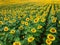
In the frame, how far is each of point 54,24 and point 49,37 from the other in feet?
2.96

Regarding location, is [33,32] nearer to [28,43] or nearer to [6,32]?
[28,43]

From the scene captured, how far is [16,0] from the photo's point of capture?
1394 cm

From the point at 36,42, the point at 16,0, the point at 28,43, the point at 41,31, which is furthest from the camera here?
the point at 16,0

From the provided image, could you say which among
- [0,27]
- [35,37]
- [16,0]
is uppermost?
[35,37]

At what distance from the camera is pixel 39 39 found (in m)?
3.49

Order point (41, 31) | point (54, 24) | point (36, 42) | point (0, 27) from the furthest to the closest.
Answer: point (0, 27) < point (54, 24) < point (41, 31) < point (36, 42)

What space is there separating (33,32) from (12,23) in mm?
1434

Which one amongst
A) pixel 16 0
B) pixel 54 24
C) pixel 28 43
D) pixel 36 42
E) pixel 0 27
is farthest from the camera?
pixel 16 0

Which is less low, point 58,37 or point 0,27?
point 58,37

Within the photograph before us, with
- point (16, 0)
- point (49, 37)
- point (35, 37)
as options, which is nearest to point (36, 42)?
point (35, 37)

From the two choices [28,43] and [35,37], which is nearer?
[28,43]

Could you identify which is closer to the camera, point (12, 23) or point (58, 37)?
point (58, 37)

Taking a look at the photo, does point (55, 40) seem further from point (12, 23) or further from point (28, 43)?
point (12, 23)

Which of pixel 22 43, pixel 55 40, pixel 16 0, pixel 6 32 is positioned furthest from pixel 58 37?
pixel 16 0
